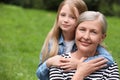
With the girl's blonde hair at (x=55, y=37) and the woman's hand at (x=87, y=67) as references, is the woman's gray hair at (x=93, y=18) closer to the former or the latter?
the woman's hand at (x=87, y=67)

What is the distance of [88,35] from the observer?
3775 millimetres

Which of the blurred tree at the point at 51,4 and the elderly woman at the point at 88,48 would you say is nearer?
the elderly woman at the point at 88,48

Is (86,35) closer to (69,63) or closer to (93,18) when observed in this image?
(93,18)

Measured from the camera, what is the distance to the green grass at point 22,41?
23.9 ft

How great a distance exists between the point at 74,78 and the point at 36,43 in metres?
6.62

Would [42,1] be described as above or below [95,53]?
above

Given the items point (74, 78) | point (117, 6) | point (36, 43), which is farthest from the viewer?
point (117, 6)

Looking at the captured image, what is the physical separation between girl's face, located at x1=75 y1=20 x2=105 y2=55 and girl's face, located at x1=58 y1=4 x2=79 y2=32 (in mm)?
635

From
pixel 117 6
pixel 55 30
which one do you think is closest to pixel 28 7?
pixel 117 6

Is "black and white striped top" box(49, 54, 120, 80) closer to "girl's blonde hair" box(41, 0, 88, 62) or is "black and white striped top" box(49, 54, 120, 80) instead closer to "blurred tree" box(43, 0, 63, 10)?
"girl's blonde hair" box(41, 0, 88, 62)

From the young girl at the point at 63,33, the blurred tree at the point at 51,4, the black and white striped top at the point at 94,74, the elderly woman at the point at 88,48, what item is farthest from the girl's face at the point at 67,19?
the blurred tree at the point at 51,4

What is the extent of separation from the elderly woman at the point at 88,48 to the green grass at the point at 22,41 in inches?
75.7

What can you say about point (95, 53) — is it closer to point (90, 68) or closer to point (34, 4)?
point (90, 68)

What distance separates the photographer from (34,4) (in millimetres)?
20219
